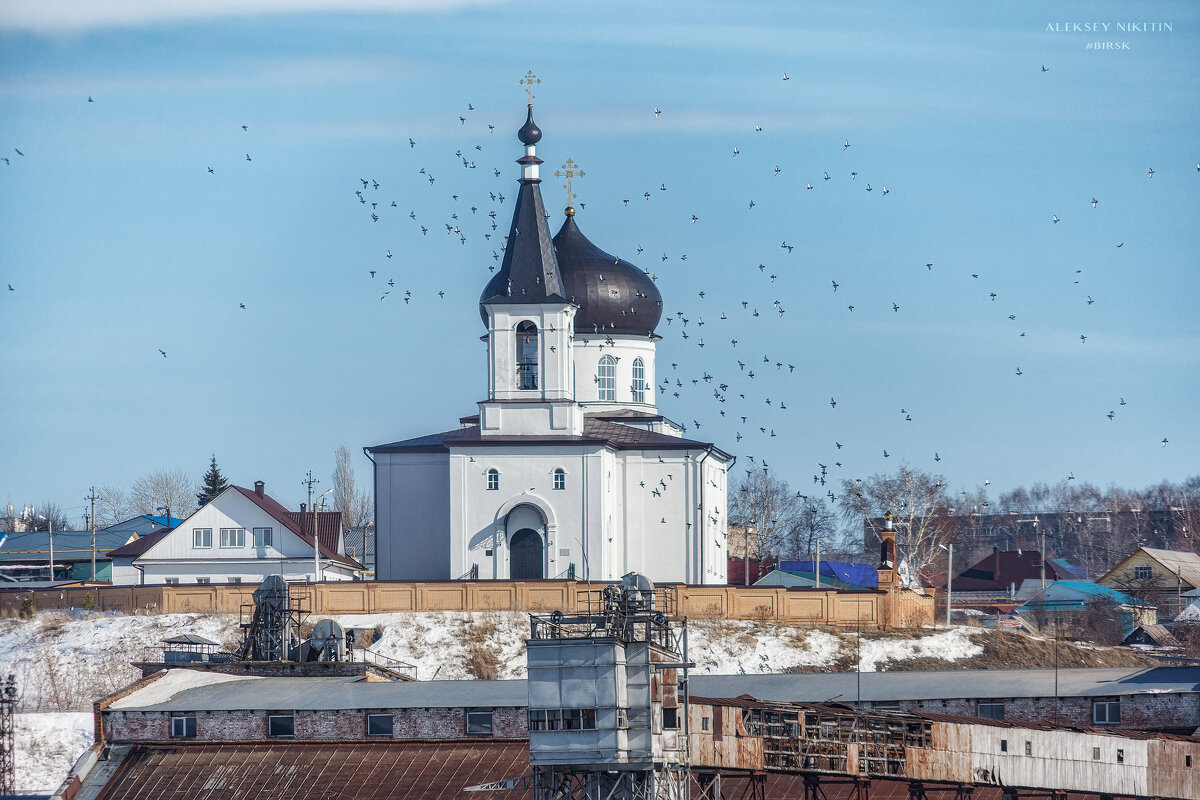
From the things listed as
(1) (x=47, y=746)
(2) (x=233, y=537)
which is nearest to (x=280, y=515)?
(2) (x=233, y=537)

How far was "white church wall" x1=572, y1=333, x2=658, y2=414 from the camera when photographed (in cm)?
7475

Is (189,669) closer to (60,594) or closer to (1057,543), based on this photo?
(60,594)

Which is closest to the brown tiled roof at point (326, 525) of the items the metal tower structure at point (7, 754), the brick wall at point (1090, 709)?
the metal tower structure at point (7, 754)

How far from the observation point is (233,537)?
75688 mm

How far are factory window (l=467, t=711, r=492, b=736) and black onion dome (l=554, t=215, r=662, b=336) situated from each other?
27.3 meters

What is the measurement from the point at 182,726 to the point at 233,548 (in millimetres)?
26214

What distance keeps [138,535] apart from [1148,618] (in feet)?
171

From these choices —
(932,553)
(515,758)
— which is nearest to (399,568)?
(515,758)

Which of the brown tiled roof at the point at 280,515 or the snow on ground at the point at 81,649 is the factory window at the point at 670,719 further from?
the brown tiled roof at the point at 280,515

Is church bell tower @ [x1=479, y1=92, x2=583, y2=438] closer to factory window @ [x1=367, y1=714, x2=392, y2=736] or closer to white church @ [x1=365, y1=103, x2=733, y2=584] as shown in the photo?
white church @ [x1=365, y1=103, x2=733, y2=584]

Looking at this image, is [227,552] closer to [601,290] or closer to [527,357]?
[527,357]

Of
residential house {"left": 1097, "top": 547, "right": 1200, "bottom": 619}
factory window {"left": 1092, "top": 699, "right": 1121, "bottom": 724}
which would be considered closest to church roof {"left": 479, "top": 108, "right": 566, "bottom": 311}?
factory window {"left": 1092, "top": 699, "right": 1121, "bottom": 724}

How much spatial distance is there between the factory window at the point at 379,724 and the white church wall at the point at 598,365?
26.7 m

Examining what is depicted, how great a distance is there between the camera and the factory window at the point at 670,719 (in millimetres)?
37812
